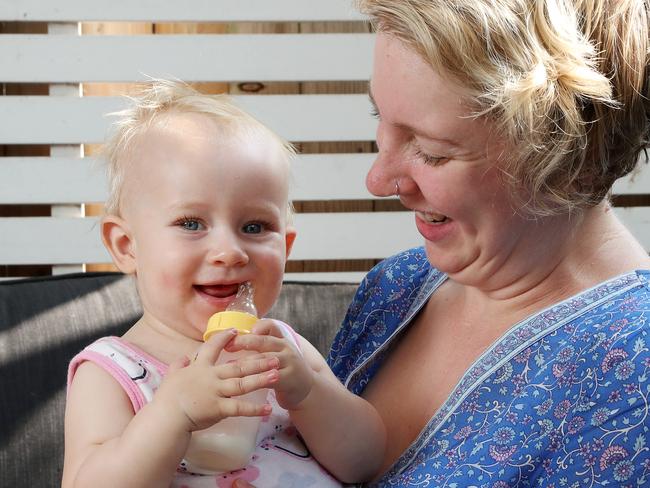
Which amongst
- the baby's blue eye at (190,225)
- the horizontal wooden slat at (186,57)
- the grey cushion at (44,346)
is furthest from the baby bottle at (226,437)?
the horizontal wooden slat at (186,57)

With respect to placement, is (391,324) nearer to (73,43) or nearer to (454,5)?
(454,5)

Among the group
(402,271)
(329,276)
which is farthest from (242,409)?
(329,276)

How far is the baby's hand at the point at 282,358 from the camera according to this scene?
3.99 feet

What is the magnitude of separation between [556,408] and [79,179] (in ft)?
7.58

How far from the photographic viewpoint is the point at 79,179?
329cm

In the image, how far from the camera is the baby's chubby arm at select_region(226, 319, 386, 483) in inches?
52.9

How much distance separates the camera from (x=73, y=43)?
3225 mm

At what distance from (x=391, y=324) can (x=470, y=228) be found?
33 cm

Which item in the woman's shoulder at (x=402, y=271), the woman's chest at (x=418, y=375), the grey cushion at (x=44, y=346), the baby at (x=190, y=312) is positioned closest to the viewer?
the baby at (x=190, y=312)

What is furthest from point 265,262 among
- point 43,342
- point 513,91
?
point 43,342

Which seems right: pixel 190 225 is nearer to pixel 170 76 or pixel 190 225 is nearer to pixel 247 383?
pixel 247 383

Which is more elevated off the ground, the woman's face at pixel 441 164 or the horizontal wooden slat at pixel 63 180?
the woman's face at pixel 441 164

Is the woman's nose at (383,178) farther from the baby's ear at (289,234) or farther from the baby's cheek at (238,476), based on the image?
the baby's cheek at (238,476)

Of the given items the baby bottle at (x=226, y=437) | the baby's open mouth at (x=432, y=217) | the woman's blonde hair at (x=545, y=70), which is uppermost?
the woman's blonde hair at (x=545, y=70)
